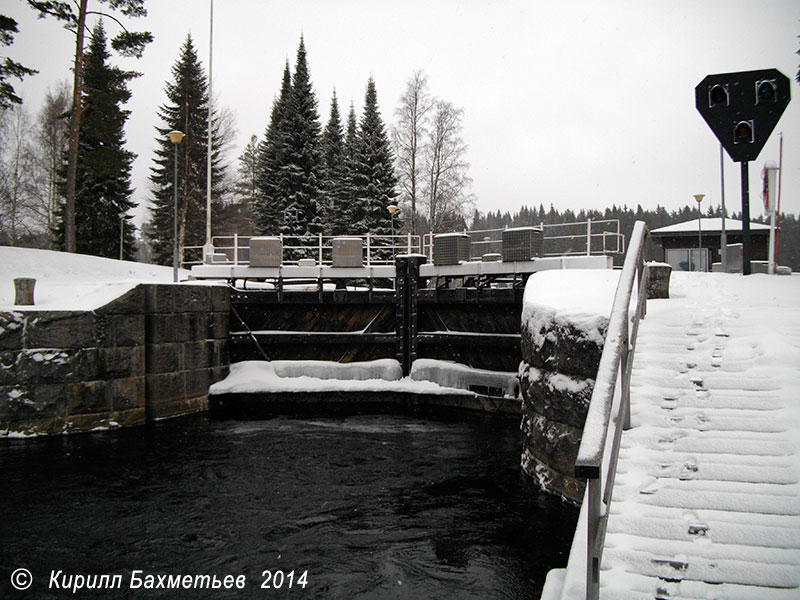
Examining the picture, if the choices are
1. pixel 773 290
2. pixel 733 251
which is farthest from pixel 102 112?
pixel 733 251

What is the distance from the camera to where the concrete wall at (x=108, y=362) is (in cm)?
1160

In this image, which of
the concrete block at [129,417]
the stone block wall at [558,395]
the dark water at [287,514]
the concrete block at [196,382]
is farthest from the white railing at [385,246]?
the dark water at [287,514]

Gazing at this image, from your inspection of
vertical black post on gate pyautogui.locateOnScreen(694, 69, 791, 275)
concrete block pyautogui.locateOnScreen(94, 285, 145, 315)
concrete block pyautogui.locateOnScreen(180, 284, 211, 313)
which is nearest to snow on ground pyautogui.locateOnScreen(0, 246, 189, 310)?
concrete block pyautogui.locateOnScreen(94, 285, 145, 315)

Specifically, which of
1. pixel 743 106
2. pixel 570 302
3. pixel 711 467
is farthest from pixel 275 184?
pixel 711 467

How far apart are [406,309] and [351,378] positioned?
2.38 metres

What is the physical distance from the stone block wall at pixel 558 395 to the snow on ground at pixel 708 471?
1011 mm

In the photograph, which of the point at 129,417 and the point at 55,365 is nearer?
the point at 55,365

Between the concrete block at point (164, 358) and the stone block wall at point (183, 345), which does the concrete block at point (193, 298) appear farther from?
the concrete block at point (164, 358)

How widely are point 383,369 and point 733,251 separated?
16.1 metres

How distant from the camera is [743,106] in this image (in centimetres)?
883

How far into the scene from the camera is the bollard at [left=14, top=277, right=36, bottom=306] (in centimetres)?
1221

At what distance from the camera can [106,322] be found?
12.3 m

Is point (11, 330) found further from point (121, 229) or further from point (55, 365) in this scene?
point (121, 229)

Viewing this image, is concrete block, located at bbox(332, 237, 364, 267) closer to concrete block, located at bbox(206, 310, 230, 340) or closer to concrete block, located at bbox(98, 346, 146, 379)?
concrete block, located at bbox(206, 310, 230, 340)
